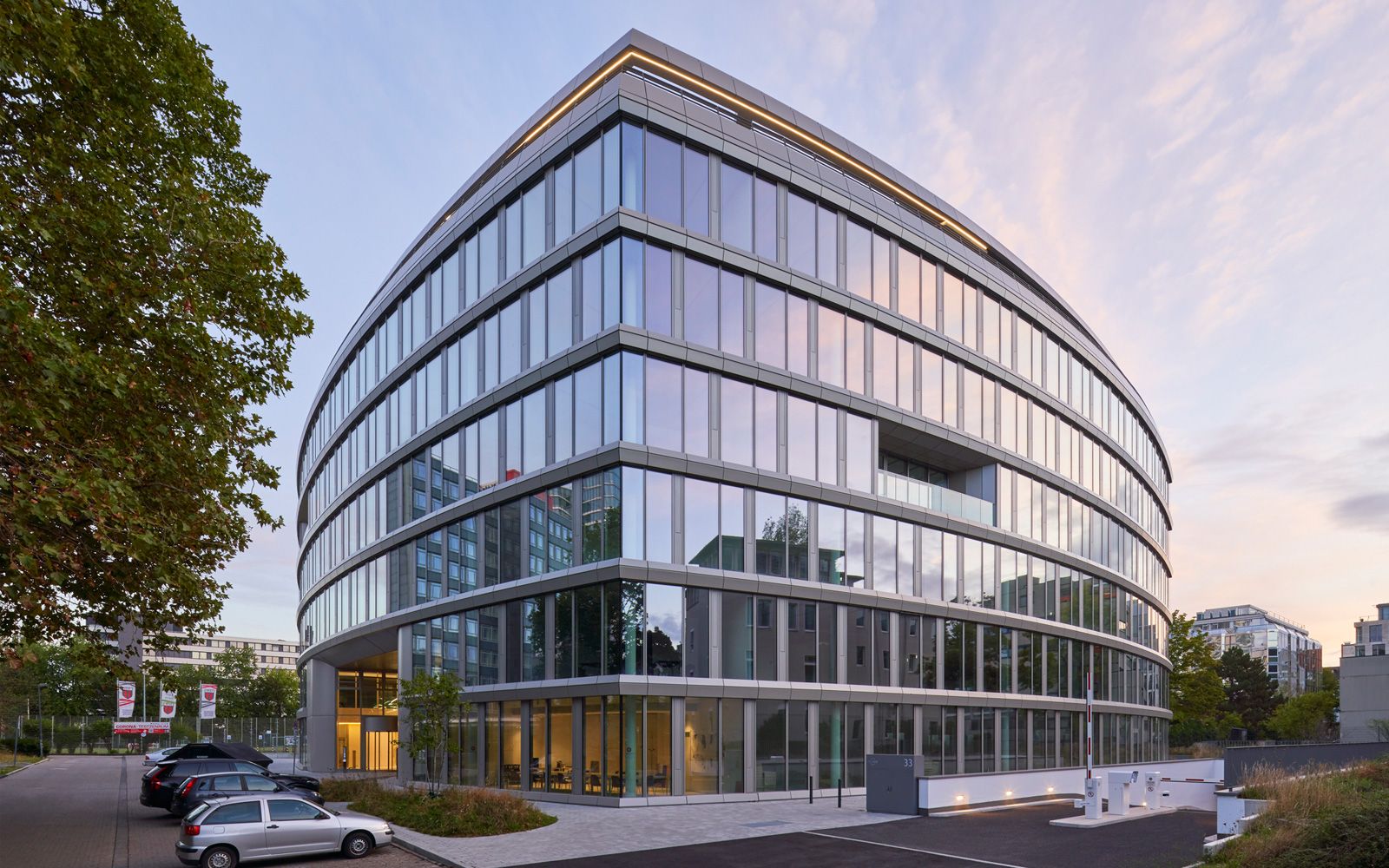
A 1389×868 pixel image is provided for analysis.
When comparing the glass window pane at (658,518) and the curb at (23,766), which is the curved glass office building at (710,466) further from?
the curb at (23,766)

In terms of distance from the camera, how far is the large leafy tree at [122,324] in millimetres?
12469

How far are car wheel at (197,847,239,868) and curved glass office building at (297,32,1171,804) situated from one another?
12197 millimetres

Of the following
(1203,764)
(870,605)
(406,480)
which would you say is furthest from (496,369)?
(1203,764)

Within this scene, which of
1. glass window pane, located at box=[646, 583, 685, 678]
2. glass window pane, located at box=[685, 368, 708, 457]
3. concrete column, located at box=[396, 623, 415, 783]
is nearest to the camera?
glass window pane, located at box=[646, 583, 685, 678]

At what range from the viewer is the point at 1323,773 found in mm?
22766

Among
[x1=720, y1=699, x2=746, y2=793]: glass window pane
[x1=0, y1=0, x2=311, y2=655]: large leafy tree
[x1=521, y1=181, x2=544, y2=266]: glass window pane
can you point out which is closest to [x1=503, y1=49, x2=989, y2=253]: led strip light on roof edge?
[x1=521, y1=181, x2=544, y2=266]: glass window pane

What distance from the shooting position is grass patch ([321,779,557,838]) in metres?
22.8

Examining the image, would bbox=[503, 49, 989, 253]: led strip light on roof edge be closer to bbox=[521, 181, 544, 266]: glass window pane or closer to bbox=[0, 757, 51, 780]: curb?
bbox=[521, 181, 544, 266]: glass window pane

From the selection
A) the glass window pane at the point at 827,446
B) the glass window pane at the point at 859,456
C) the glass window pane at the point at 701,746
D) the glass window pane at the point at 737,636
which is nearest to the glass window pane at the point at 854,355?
the glass window pane at the point at 859,456

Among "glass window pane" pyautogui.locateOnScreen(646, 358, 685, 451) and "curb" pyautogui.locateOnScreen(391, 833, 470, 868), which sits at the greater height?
"glass window pane" pyautogui.locateOnScreen(646, 358, 685, 451)

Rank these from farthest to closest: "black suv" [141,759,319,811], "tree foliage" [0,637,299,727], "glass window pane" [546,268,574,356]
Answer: "tree foliage" [0,637,299,727], "glass window pane" [546,268,574,356], "black suv" [141,759,319,811]

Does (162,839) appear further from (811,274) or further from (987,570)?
(987,570)

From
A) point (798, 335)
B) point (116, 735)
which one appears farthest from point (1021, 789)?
point (116, 735)

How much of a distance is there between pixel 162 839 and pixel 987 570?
32.5m
